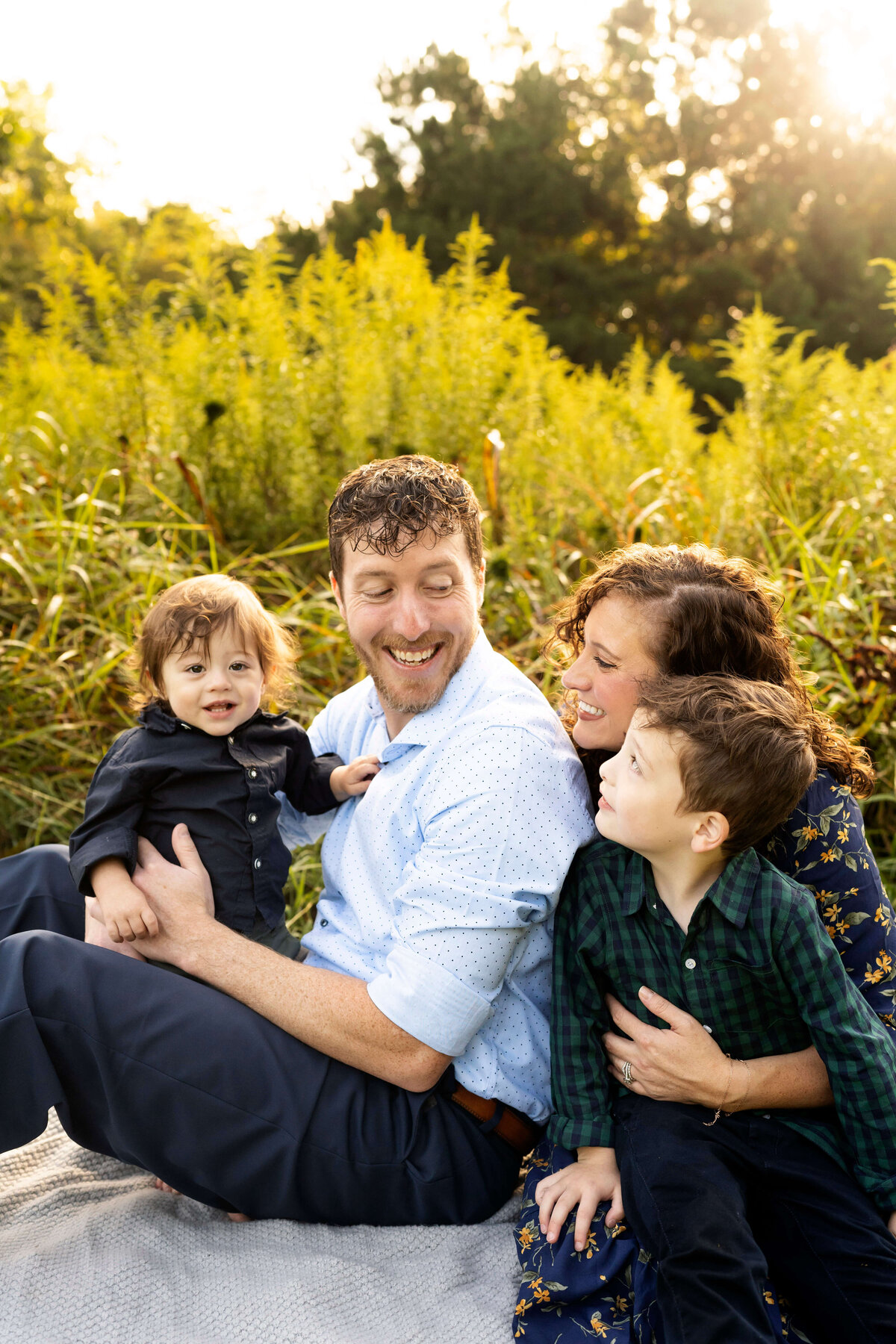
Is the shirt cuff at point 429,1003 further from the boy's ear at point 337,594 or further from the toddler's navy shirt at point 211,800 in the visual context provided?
the boy's ear at point 337,594

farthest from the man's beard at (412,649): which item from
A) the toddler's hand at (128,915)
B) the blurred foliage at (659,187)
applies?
the blurred foliage at (659,187)

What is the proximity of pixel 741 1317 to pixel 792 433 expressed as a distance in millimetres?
3763

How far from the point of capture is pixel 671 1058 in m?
1.74

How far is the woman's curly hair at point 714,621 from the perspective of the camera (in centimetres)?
192

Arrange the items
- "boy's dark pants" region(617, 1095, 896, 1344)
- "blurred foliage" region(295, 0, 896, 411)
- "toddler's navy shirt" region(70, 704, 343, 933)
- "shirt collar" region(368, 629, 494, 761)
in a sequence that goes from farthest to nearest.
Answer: "blurred foliage" region(295, 0, 896, 411) < "toddler's navy shirt" region(70, 704, 343, 933) < "shirt collar" region(368, 629, 494, 761) < "boy's dark pants" region(617, 1095, 896, 1344)

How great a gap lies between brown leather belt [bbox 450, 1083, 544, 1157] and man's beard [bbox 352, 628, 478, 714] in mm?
794

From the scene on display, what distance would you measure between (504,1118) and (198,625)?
125 cm

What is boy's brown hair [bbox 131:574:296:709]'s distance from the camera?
7.10ft

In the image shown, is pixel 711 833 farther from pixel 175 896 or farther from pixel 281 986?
pixel 175 896

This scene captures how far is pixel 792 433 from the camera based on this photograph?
436 cm

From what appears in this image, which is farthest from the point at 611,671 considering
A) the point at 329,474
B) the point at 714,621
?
the point at 329,474

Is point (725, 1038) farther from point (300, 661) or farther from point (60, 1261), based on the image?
point (300, 661)

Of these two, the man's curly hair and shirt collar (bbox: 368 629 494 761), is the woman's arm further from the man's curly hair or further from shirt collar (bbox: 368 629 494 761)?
the man's curly hair

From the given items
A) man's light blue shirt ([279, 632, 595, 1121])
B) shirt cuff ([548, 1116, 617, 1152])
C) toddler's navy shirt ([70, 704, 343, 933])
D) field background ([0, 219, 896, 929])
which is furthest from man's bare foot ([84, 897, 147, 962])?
field background ([0, 219, 896, 929])
